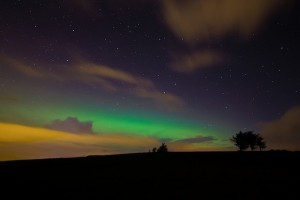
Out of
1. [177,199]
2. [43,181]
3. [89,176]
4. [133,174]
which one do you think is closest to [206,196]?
[177,199]

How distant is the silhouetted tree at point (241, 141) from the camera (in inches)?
2403

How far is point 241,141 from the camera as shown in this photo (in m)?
61.2

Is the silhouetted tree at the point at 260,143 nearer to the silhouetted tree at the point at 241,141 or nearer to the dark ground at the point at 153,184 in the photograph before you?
the silhouetted tree at the point at 241,141

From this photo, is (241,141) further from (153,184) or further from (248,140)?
(153,184)

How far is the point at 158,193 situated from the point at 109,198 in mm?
3046

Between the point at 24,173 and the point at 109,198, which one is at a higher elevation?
the point at 24,173

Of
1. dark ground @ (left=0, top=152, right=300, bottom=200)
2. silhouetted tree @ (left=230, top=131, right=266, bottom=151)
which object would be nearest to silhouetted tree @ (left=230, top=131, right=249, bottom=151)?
silhouetted tree @ (left=230, top=131, right=266, bottom=151)

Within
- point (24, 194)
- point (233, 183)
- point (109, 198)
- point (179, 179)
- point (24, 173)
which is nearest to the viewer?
point (109, 198)

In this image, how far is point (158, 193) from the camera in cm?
1728

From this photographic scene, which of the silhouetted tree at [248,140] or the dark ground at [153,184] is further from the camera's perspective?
the silhouetted tree at [248,140]

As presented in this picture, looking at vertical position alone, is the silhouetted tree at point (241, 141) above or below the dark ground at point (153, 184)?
above

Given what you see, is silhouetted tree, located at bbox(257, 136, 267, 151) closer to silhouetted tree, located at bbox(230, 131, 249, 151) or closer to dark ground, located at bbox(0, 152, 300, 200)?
silhouetted tree, located at bbox(230, 131, 249, 151)

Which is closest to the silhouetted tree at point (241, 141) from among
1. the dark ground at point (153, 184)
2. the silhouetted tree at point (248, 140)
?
the silhouetted tree at point (248, 140)

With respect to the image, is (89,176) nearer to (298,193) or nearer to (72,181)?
(72,181)
